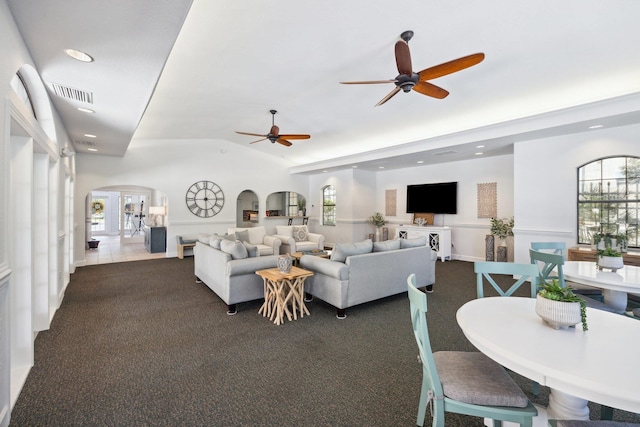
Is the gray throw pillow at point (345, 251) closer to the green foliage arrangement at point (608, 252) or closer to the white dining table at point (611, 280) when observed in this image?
the white dining table at point (611, 280)

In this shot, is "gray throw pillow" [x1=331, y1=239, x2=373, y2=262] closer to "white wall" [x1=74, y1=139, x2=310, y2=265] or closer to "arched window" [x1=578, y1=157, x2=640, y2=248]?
"arched window" [x1=578, y1=157, x2=640, y2=248]

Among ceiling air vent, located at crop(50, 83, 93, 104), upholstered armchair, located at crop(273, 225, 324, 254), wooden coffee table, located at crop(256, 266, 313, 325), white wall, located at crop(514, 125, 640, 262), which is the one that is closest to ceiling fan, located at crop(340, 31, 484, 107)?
wooden coffee table, located at crop(256, 266, 313, 325)

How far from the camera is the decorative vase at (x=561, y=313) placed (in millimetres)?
1370

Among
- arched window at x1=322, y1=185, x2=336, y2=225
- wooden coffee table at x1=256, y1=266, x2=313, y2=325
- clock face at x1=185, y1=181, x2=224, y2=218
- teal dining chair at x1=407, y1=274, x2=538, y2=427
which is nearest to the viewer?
teal dining chair at x1=407, y1=274, x2=538, y2=427

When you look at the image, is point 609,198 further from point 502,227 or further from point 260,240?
point 260,240

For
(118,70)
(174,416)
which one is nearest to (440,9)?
(118,70)

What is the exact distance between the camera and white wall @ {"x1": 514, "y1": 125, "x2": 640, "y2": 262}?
4.43 meters

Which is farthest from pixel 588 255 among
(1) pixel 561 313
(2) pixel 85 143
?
(2) pixel 85 143

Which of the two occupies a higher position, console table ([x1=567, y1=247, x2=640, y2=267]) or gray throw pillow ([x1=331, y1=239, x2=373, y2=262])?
gray throw pillow ([x1=331, y1=239, x2=373, y2=262])

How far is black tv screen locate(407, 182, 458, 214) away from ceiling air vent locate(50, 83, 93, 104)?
282 inches

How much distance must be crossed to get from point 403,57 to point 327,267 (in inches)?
96.2

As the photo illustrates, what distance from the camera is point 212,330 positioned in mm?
3236

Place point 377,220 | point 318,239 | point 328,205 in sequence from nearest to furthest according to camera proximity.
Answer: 1. point 318,239
2. point 377,220
3. point 328,205

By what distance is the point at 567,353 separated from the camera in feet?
3.97
